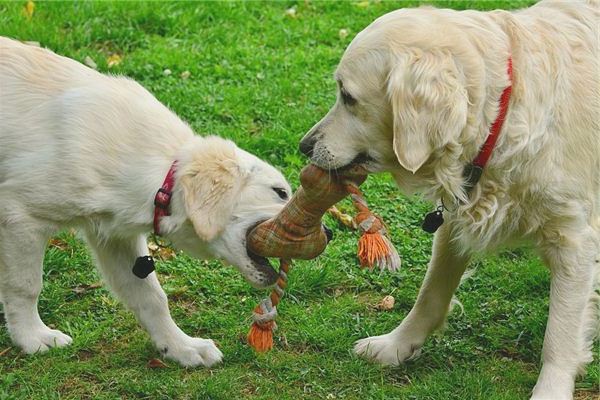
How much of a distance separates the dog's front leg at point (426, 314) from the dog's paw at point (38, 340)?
1424 millimetres

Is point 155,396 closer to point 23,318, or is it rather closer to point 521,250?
point 23,318

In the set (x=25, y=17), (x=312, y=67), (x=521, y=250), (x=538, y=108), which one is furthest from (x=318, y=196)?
(x=25, y=17)

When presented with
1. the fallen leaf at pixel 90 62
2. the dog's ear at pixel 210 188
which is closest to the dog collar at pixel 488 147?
the dog's ear at pixel 210 188

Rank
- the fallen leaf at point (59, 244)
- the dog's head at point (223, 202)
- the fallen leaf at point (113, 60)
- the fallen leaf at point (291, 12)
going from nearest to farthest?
the dog's head at point (223, 202), the fallen leaf at point (59, 244), the fallen leaf at point (113, 60), the fallen leaf at point (291, 12)

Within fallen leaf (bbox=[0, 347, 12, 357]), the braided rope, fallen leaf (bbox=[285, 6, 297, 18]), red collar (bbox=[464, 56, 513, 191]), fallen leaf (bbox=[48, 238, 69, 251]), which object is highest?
red collar (bbox=[464, 56, 513, 191])

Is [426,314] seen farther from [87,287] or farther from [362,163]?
[87,287]

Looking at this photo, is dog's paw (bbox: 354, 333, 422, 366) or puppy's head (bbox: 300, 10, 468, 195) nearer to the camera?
puppy's head (bbox: 300, 10, 468, 195)

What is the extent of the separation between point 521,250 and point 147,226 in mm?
2240

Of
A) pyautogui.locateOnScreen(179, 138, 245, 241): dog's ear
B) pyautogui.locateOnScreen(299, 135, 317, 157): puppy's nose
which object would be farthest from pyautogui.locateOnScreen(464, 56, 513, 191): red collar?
pyautogui.locateOnScreen(179, 138, 245, 241): dog's ear

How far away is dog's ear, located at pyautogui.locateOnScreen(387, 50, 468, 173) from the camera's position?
11.8ft

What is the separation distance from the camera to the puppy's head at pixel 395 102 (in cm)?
361

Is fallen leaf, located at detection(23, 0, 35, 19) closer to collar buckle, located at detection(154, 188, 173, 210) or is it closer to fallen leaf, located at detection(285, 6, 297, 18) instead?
fallen leaf, located at detection(285, 6, 297, 18)

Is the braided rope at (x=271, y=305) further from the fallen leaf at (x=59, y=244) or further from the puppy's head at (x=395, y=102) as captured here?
the fallen leaf at (x=59, y=244)

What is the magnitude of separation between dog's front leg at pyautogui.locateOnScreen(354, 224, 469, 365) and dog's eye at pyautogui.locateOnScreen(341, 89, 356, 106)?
2.93 ft
